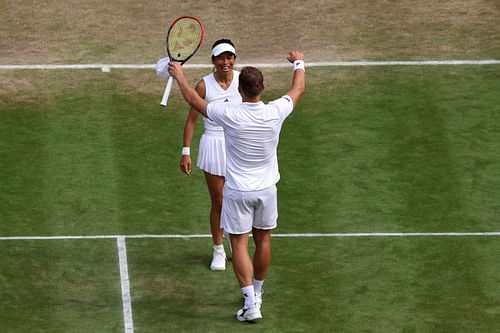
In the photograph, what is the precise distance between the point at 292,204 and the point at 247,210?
3248mm

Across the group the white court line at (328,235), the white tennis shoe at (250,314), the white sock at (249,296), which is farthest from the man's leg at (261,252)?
the white court line at (328,235)

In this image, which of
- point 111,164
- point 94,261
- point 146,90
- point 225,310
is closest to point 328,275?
point 225,310

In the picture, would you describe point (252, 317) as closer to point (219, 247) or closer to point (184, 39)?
point (219, 247)

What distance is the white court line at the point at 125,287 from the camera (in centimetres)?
1644

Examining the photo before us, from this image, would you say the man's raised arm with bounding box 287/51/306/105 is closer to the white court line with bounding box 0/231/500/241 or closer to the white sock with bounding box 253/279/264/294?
the white sock with bounding box 253/279/264/294

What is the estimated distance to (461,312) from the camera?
655 inches

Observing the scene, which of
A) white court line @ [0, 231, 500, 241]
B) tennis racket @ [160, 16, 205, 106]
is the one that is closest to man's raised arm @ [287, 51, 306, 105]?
tennis racket @ [160, 16, 205, 106]

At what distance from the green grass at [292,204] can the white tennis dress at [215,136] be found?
46.7 inches

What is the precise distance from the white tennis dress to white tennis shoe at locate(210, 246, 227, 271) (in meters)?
0.91

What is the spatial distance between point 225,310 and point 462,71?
7.78 m

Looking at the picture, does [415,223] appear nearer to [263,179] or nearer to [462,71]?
[263,179]

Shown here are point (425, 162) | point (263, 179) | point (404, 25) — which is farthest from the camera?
point (404, 25)

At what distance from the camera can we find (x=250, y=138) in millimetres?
15969

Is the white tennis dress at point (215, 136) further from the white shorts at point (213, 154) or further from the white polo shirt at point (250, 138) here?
the white polo shirt at point (250, 138)
